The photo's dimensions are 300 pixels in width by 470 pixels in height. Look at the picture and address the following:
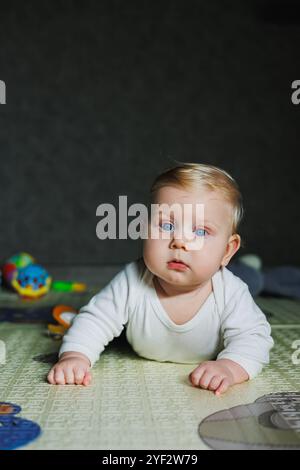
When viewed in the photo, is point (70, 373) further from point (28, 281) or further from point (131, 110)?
point (131, 110)

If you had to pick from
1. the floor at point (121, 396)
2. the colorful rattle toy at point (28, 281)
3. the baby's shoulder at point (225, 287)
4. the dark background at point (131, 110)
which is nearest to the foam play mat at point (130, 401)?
the floor at point (121, 396)

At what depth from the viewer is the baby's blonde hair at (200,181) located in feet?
3.10

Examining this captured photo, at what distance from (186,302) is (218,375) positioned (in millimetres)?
153

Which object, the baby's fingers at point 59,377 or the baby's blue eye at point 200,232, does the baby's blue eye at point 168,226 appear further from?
the baby's fingers at point 59,377

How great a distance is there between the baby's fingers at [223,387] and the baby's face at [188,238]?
0.16 meters

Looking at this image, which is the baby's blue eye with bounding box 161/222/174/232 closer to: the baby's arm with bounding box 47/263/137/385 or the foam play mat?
the baby's arm with bounding box 47/263/137/385

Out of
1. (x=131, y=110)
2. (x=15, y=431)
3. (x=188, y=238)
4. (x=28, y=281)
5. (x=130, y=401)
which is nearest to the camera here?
(x=15, y=431)

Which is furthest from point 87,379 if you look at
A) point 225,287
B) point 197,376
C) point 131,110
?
point 131,110

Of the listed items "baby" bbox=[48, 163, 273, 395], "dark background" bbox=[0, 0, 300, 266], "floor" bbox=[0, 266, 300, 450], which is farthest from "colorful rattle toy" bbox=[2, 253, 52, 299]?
"baby" bbox=[48, 163, 273, 395]

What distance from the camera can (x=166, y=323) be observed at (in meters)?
0.99

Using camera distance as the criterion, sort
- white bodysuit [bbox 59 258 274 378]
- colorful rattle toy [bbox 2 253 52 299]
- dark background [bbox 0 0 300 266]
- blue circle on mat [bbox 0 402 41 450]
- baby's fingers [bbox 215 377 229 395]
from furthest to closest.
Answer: dark background [bbox 0 0 300 266] → colorful rattle toy [bbox 2 253 52 299] → white bodysuit [bbox 59 258 274 378] → baby's fingers [bbox 215 377 229 395] → blue circle on mat [bbox 0 402 41 450]

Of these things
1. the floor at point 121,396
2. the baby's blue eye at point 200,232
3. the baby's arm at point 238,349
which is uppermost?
the baby's blue eye at point 200,232

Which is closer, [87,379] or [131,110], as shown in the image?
[87,379]

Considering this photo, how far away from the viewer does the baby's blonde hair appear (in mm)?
944
